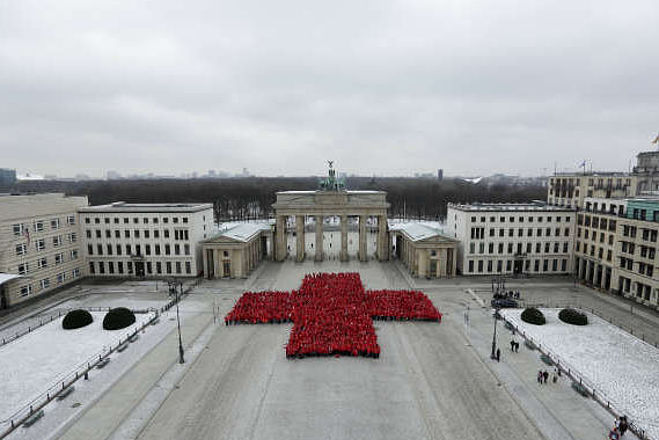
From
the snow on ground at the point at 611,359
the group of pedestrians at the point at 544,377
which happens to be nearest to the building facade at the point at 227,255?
the snow on ground at the point at 611,359

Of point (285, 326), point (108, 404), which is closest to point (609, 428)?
point (285, 326)

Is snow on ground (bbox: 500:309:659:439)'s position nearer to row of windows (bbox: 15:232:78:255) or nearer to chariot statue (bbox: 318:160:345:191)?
chariot statue (bbox: 318:160:345:191)

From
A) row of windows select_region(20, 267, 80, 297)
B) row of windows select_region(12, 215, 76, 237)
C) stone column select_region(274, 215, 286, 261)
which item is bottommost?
row of windows select_region(20, 267, 80, 297)

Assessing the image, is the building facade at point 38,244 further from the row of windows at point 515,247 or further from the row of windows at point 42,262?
the row of windows at point 515,247

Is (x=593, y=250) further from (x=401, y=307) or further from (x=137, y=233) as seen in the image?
(x=137, y=233)

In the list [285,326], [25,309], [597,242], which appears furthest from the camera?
[597,242]

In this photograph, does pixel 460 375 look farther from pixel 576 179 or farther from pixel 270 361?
pixel 576 179

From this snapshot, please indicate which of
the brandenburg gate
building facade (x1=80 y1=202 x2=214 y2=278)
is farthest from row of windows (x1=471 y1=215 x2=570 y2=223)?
building facade (x1=80 y1=202 x2=214 y2=278)
